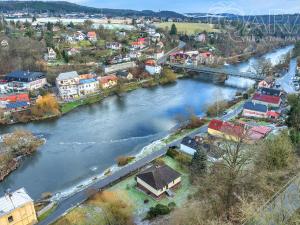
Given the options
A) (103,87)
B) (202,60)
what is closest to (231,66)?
(202,60)

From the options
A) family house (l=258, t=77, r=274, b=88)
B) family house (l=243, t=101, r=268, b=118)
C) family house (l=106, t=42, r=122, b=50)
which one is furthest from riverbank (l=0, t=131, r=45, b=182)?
family house (l=106, t=42, r=122, b=50)

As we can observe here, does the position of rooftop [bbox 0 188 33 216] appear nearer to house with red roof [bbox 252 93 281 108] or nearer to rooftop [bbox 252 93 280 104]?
house with red roof [bbox 252 93 281 108]

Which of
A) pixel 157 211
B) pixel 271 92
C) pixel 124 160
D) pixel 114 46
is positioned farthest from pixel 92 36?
pixel 157 211

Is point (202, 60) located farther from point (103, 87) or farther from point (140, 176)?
point (140, 176)

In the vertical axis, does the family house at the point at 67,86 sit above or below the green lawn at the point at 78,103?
above

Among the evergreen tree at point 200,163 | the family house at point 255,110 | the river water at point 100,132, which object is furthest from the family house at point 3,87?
the family house at point 255,110

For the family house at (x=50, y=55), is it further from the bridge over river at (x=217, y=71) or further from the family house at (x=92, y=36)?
the bridge over river at (x=217, y=71)

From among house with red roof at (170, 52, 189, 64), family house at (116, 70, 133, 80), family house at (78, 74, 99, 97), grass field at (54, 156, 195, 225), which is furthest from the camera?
house with red roof at (170, 52, 189, 64)

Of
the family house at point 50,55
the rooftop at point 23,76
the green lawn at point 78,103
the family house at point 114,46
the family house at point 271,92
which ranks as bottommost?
the green lawn at point 78,103
